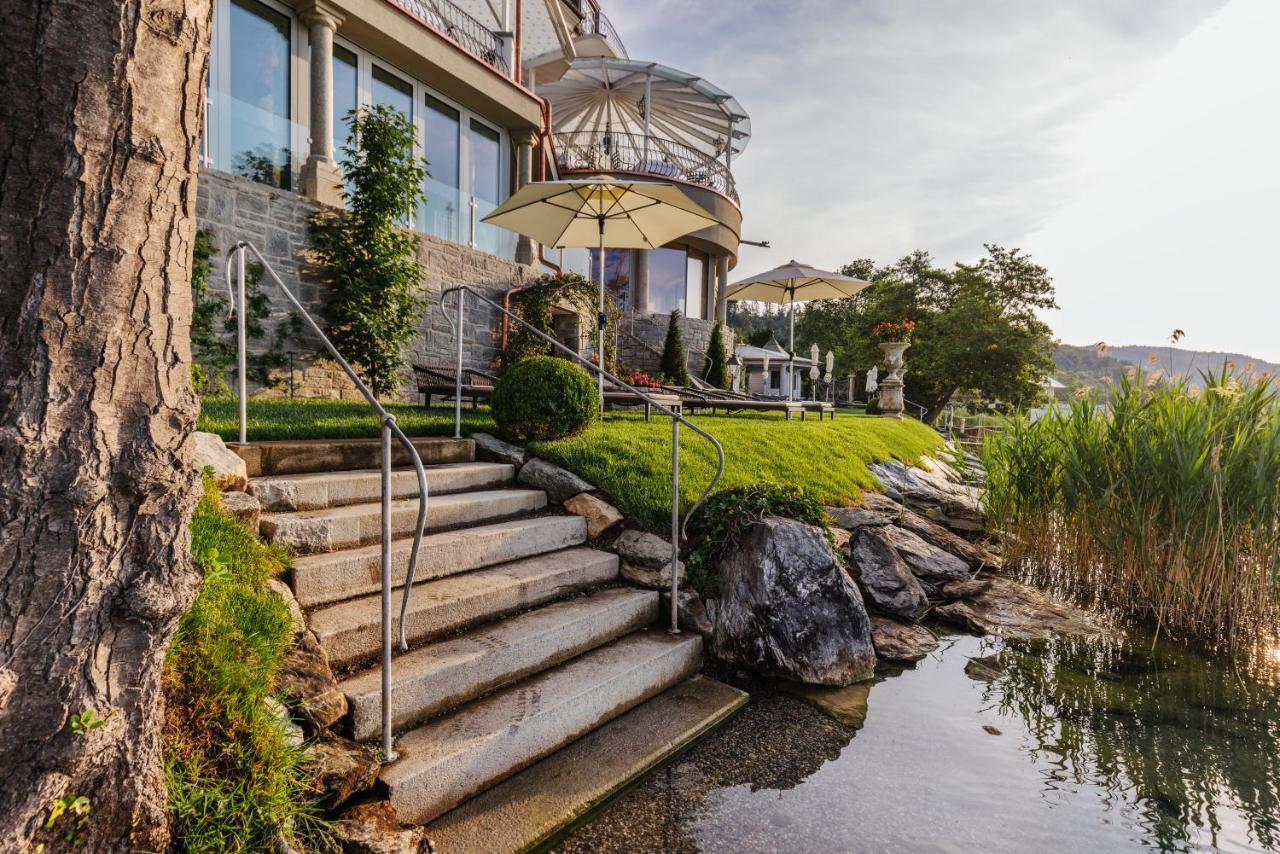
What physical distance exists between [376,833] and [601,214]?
20.7 ft

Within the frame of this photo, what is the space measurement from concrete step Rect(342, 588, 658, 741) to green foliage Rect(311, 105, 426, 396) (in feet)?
18.1

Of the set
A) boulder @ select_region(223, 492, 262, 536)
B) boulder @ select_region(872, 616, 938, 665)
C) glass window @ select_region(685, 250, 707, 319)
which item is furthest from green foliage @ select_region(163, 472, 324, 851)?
glass window @ select_region(685, 250, 707, 319)

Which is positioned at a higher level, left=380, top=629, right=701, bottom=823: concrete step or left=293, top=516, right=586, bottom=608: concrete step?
left=293, top=516, right=586, bottom=608: concrete step

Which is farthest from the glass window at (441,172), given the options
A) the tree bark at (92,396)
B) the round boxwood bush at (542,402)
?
the tree bark at (92,396)

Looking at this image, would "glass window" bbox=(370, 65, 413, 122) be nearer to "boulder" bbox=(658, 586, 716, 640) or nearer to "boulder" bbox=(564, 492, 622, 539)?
"boulder" bbox=(564, 492, 622, 539)

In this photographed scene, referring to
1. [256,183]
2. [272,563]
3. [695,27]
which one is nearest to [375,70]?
[256,183]

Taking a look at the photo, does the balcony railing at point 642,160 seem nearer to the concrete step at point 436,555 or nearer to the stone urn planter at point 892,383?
the stone urn planter at point 892,383

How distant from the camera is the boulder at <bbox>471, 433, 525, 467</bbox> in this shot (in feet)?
15.1

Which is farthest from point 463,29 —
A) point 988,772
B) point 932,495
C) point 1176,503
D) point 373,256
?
point 988,772

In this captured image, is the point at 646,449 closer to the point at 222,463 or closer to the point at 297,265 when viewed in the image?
the point at 222,463

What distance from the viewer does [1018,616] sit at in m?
4.37

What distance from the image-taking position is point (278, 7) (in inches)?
311

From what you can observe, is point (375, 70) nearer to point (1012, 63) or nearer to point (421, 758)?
point (1012, 63)

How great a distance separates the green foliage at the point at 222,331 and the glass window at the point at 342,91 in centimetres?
269
